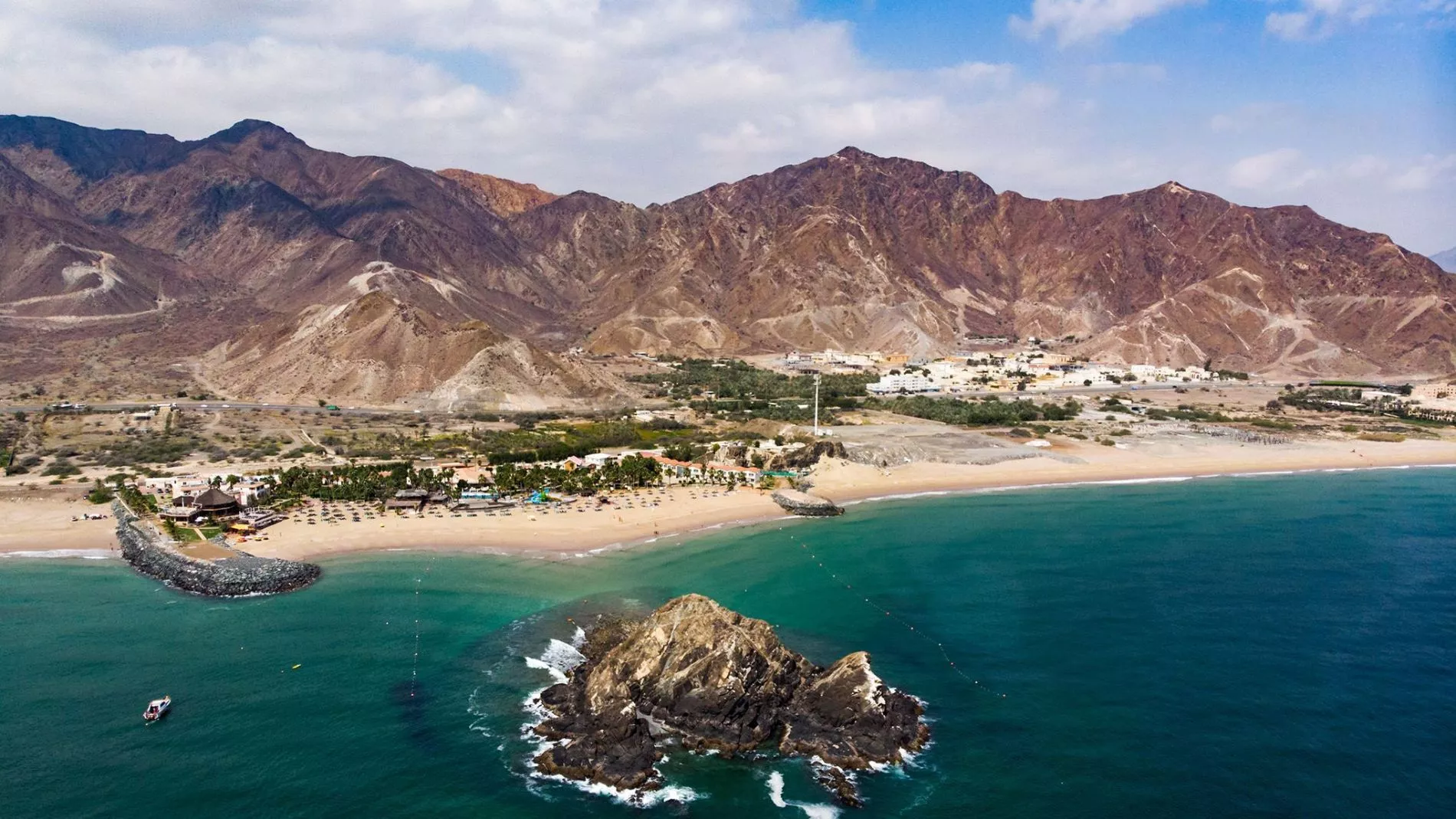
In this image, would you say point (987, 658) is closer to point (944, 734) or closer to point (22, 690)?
point (944, 734)

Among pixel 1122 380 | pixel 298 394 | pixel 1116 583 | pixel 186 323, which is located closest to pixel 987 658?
pixel 1116 583

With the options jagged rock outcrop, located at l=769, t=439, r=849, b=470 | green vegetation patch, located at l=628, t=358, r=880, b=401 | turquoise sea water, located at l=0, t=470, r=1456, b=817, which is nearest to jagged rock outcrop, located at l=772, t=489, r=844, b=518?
turquoise sea water, located at l=0, t=470, r=1456, b=817

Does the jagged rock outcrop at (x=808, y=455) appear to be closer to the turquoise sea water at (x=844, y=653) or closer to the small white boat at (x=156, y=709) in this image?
the turquoise sea water at (x=844, y=653)

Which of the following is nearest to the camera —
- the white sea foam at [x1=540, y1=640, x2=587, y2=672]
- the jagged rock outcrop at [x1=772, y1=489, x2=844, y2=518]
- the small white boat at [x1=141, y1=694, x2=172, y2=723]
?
the small white boat at [x1=141, y1=694, x2=172, y2=723]

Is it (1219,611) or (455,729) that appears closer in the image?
(455,729)

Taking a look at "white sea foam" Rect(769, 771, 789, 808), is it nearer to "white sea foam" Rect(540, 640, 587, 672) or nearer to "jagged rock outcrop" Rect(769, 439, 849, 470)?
"white sea foam" Rect(540, 640, 587, 672)
